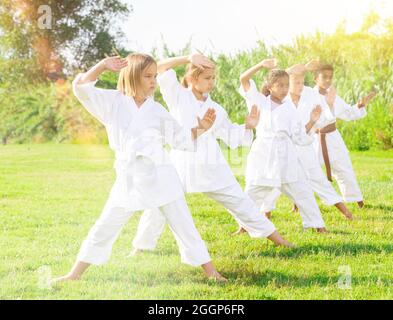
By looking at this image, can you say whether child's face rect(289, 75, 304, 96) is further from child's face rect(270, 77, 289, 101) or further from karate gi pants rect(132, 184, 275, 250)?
karate gi pants rect(132, 184, 275, 250)

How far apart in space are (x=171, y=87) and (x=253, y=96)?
1.22 meters

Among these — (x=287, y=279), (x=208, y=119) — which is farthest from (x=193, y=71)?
(x=287, y=279)

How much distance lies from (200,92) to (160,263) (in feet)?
4.67

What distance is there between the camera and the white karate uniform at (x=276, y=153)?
6633 mm

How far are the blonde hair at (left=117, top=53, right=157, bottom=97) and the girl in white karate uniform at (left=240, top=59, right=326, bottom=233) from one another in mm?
1903

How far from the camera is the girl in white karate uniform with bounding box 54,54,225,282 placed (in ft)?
15.6

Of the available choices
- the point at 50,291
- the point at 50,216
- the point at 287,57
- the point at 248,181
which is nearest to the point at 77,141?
the point at 287,57

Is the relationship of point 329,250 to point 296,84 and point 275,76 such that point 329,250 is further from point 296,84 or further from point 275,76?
point 296,84

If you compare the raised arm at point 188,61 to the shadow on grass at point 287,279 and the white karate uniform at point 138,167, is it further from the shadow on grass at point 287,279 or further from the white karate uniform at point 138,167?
the shadow on grass at point 287,279

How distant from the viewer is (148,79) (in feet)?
15.7

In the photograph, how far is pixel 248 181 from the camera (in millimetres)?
6781

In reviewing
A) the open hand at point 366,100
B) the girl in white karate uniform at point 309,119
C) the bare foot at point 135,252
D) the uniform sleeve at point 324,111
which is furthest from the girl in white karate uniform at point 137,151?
the open hand at point 366,100

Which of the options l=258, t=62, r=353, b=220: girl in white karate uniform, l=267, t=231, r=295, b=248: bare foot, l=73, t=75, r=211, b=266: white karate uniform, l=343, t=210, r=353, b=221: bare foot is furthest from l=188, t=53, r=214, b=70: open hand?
l=343, t=210, r=353, b=221: bare foot

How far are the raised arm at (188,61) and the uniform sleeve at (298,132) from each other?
1.55 meters
